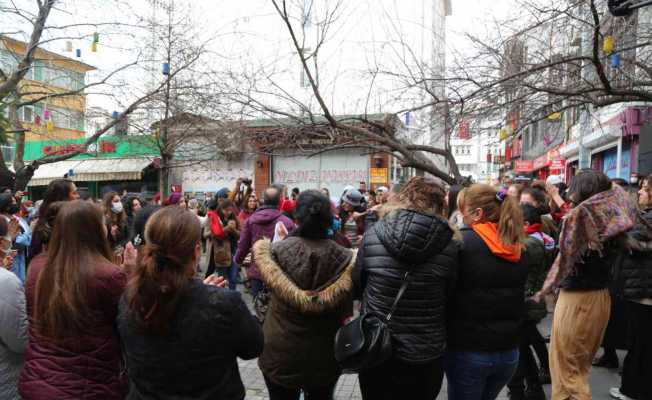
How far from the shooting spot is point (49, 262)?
2.20 metres

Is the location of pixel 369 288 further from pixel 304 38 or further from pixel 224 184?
pixel 224 184

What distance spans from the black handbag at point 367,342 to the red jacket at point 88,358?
1135 millimetres

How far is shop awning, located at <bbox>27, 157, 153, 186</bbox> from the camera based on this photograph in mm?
25469

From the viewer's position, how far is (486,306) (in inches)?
104

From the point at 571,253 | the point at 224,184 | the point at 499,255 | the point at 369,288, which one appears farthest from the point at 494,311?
the point at 224,184

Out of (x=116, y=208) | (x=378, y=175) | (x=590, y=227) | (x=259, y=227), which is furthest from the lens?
(x=378, y=175)

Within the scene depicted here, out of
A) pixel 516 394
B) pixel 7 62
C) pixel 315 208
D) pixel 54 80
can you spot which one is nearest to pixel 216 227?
pixel 315 208

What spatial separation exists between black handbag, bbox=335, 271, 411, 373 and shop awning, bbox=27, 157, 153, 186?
2447 centimetres

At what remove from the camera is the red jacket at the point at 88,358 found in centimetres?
210

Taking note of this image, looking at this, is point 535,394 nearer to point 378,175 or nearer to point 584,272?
point 584,272

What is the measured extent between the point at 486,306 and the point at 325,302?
93 cm

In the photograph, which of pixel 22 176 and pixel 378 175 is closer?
pixel 22 176

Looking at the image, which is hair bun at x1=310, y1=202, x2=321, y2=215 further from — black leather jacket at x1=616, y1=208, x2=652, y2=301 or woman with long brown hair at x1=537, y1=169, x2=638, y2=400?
black leather jacket at x1=616, y1=208, x2=652, y2=301

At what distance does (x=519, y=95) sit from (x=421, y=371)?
617cm
